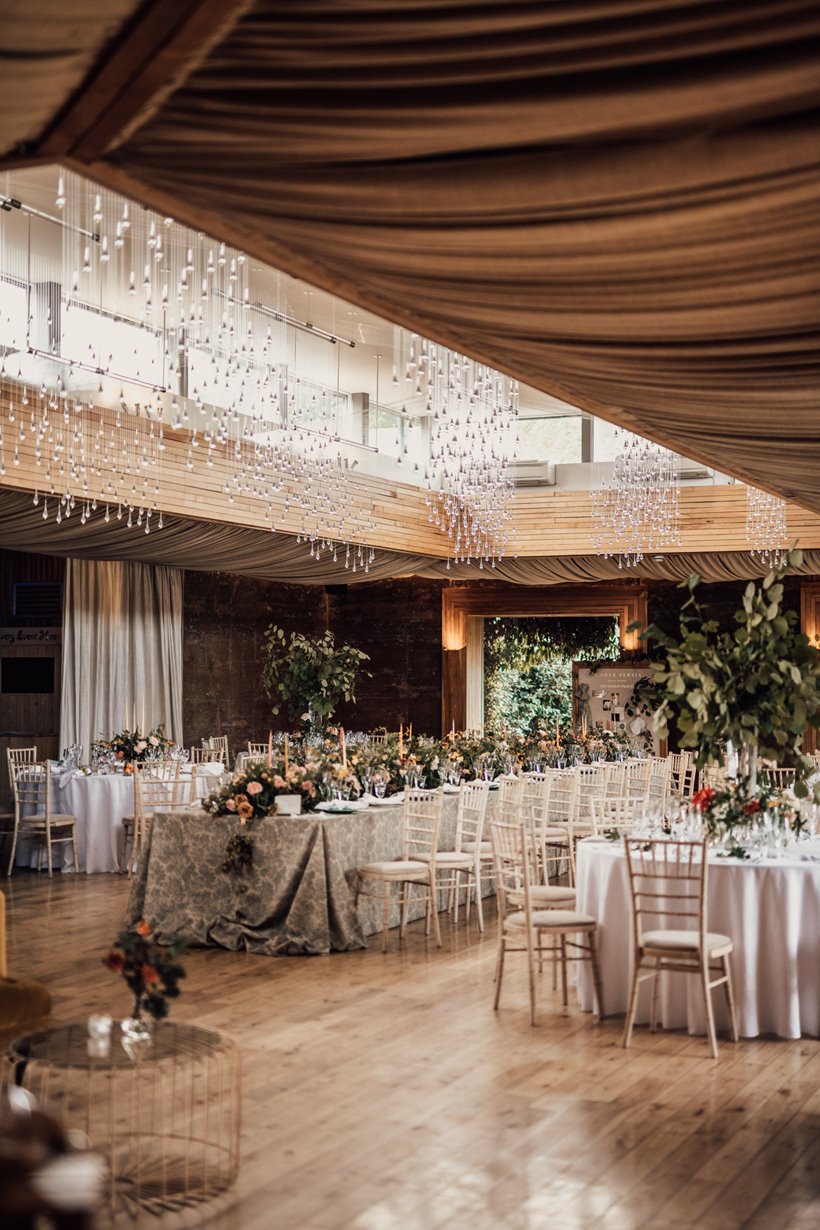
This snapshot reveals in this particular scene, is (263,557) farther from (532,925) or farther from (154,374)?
(532,925)

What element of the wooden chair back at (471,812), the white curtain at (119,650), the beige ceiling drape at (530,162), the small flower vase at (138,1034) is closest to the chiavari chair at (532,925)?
the wooden chair back at (471,812)

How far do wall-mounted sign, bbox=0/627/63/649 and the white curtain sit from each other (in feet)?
2.44

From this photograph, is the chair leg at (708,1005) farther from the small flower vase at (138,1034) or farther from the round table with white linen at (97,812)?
the round table with white linen at (97,812)

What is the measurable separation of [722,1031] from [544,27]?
5.52m

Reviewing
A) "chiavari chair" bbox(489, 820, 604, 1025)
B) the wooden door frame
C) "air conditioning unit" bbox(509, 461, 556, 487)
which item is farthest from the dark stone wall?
"chiavari chair" bbox(489, 820, 604, 1025)

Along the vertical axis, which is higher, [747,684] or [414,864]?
[747,684]

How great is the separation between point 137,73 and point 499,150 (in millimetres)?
837

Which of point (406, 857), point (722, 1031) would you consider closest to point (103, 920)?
point (406, 857)

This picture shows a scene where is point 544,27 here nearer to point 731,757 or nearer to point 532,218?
point 532,218

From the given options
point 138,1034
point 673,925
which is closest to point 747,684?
point 673,925

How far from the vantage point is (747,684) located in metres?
7.08

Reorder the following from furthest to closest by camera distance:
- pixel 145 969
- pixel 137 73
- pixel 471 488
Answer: pixel 471 488 < pixel 145 969 < pixel 137 73

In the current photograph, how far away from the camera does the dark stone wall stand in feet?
57.9

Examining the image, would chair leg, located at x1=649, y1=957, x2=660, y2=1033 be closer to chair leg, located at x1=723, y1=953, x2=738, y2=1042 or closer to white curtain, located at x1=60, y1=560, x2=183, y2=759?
chair leg, located at x1=723, y1=953, x2=738, y2=1042
